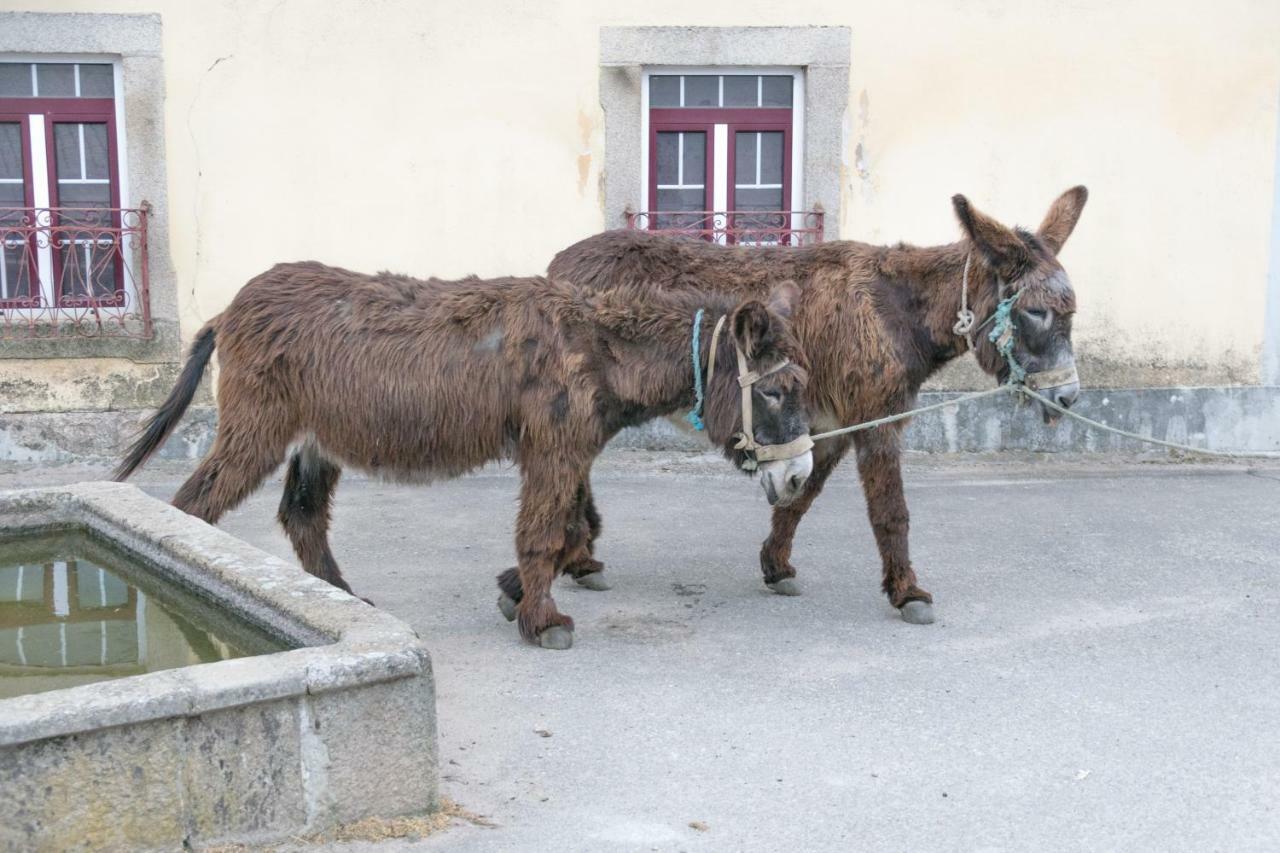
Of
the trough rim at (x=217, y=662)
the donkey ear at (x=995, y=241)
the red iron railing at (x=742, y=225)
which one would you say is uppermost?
the red iron railing at (x=742, y=225)

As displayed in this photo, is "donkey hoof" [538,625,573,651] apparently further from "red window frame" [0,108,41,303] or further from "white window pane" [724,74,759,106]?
"red window frame" [0,108,41,303]

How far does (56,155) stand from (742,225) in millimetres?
4557

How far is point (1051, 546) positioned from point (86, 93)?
262 inches

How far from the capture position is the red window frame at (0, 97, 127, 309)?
862 centimetres

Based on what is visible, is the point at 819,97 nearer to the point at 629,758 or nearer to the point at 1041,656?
the point at 1041,656

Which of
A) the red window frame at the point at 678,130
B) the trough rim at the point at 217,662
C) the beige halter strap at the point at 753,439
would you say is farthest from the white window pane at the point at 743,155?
the trough rim at the point at 217,662

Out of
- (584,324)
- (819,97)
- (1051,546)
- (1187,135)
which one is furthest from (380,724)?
(1187,135)

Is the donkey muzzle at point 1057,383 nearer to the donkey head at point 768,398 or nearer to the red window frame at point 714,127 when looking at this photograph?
the donkey head at point 768,398

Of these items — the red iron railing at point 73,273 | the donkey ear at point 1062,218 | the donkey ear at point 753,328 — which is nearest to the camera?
the donkey ear at point 753,328

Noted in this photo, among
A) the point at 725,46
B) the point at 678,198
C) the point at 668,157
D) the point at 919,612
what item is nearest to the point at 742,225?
the point at 678,198

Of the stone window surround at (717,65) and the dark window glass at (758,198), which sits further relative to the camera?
the dark window glass at (758,198)

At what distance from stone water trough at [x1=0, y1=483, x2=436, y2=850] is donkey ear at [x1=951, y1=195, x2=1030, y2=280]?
2.96m

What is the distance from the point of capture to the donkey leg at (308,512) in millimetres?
5480

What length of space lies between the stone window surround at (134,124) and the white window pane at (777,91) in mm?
3992
